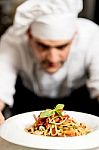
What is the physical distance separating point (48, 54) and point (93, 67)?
7.3 inches

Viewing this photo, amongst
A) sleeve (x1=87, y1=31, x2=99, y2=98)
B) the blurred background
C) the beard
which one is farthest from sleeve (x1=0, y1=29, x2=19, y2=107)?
the blurred background

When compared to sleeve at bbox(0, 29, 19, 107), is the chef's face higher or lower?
higher

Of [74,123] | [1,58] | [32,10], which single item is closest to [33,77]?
[1,58]

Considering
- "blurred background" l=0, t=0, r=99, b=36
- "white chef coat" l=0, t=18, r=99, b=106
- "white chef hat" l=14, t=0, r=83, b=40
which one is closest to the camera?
"white chef hat" l=14, t=0, r=83, b=40

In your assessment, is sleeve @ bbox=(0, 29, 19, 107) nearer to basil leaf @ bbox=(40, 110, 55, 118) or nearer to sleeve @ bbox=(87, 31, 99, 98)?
sleeve @ bbox=(87, 31, 99, 98)

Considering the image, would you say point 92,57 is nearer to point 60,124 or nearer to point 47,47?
point 47,47

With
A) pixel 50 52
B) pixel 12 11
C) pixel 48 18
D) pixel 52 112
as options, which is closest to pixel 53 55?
pixel 50 52

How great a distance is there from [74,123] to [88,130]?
1.2 inches

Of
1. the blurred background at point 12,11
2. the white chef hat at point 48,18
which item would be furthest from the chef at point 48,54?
the blurred background at point 12,11

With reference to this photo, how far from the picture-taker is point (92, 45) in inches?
58.7

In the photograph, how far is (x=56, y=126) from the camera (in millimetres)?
661

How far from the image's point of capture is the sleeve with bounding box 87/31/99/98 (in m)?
1.37

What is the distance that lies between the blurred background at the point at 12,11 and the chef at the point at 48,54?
585 mm

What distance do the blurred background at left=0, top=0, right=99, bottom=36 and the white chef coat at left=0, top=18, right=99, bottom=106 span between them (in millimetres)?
580
